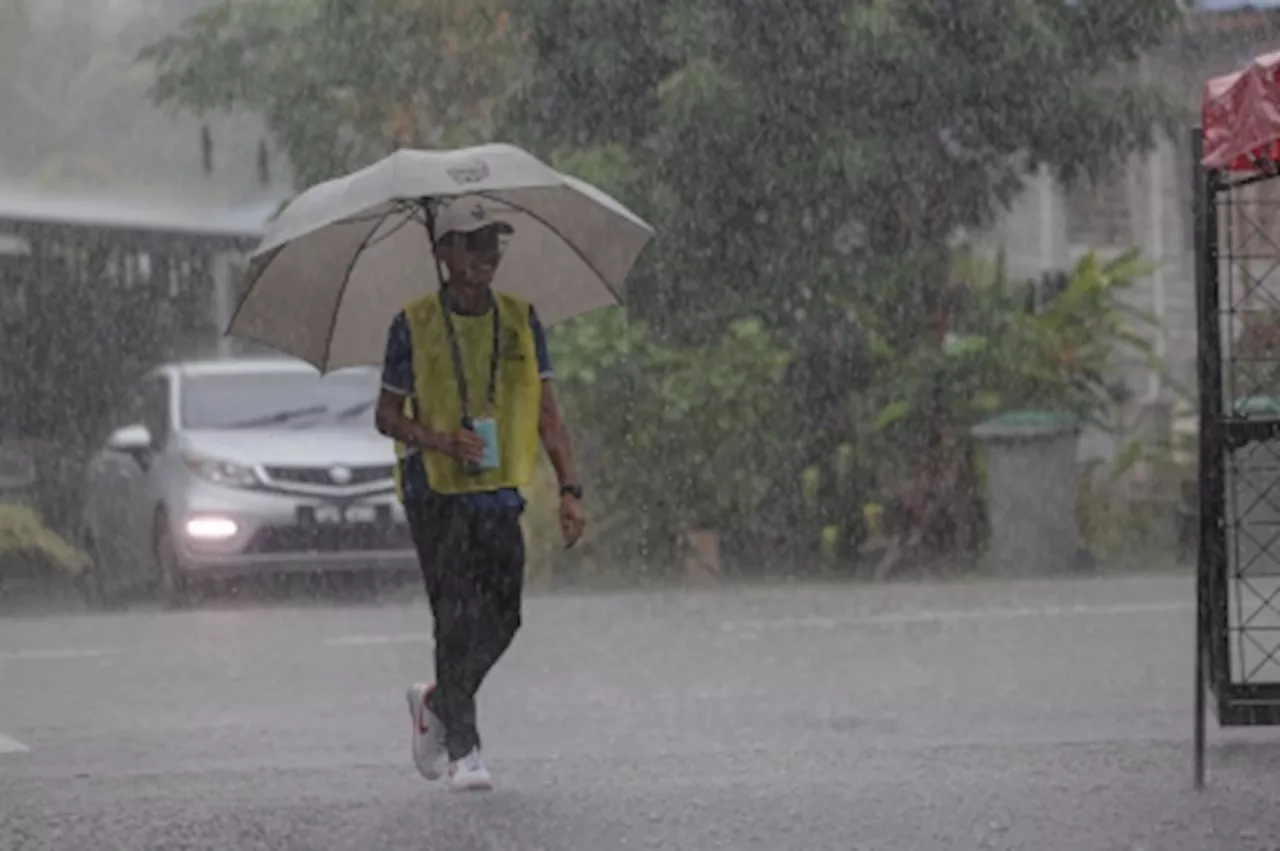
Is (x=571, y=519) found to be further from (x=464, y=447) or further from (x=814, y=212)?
(x=814, y=212)

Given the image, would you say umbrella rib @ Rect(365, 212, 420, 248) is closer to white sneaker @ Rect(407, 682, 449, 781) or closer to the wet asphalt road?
white sneaker @ Rect(407, 682, 449, 781)

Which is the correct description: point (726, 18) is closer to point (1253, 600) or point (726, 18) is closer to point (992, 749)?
point (1253, 600)

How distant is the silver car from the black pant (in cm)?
878

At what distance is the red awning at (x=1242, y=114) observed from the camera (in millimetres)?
7703

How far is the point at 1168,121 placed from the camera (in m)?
22.8

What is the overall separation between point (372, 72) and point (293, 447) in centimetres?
660

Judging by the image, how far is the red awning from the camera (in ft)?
25.3

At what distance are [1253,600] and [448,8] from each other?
1025 cm

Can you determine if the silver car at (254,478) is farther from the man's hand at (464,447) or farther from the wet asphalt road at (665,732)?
the man's hand at (464,447)

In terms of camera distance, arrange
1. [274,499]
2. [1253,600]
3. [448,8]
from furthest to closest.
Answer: [448,8] → [274,499] → [1253,600]

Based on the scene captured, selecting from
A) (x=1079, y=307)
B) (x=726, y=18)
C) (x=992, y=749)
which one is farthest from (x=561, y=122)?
(x=992, y=749)

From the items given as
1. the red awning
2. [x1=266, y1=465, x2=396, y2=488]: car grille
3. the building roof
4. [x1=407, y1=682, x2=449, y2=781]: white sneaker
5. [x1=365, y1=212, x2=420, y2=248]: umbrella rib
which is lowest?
[x1=407, y1=682, x2=449, y2=781]: white sneaker

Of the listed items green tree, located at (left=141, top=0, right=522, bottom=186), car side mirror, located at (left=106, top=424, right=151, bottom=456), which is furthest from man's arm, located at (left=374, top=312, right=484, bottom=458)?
green tree, located at (left=141, top=0, right=522, bottom=186)

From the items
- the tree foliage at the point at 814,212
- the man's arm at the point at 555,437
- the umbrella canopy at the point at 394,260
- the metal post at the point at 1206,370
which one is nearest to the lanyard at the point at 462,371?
the man's arm at the point at 555,437
